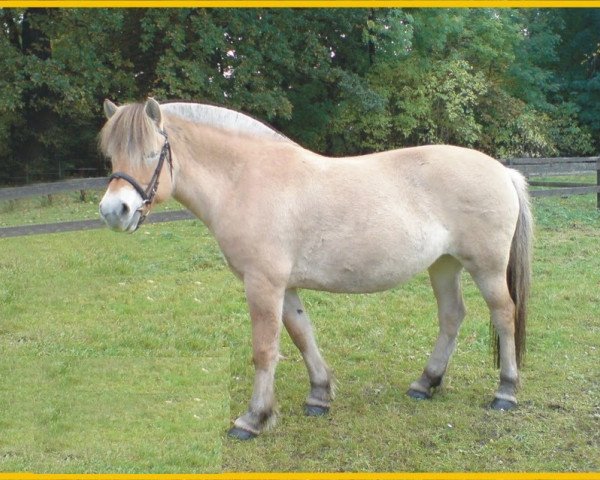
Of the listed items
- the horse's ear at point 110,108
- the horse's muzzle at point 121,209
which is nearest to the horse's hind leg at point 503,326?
the horse's muzzle at point 121,209

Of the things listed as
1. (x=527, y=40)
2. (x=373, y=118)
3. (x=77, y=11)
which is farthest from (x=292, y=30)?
(x=527, y=40)

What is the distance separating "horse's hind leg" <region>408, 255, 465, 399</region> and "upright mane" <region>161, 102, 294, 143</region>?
1636 mm

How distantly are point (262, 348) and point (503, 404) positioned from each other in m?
1.83

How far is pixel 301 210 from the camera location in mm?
4133

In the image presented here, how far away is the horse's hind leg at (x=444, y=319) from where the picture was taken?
4824 mm

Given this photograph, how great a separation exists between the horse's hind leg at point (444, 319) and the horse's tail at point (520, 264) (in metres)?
0.35

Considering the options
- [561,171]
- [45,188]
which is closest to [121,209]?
[45,188]

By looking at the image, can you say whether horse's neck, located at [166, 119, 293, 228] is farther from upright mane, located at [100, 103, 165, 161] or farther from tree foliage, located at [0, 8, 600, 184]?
tree foliage, located at [0, 8, 600, 184]

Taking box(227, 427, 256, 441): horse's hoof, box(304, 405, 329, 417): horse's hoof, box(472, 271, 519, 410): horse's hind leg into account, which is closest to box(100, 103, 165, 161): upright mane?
box(227, 427, 256, 441): horse's hoof

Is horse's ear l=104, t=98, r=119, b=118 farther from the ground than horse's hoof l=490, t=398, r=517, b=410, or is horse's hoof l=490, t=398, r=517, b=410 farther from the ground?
horse's ear l=104, t=98, r=119, b=118

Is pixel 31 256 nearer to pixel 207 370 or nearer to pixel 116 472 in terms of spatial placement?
pixel 207 370

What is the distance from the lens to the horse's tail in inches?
189

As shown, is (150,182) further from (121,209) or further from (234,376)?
(234,376)

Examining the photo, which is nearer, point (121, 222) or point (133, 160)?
point (121, 222)
